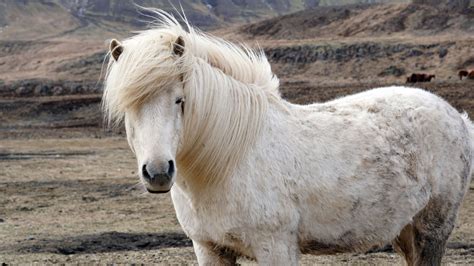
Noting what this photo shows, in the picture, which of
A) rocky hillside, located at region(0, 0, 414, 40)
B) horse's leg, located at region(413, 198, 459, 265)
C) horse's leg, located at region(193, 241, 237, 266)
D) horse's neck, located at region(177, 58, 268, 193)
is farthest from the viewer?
rocky hillside, located at region(0, 0, 414, 40)

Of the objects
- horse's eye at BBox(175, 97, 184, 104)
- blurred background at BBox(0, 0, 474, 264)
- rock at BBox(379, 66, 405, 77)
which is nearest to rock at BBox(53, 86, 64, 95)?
blurred background at BBox(0, 0, 474, 264)

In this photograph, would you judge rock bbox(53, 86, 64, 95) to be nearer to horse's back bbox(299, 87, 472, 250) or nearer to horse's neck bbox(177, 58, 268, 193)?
horse's back bbox(299, 87, 472, 250)

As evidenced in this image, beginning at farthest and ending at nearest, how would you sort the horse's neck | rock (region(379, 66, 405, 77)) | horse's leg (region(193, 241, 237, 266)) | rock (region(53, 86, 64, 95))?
rock (region(53, 86, 64, 95))
rock (region(379, 66, 405, 77))
horse's leg (region(193, 241, 237, 266))
the horse's neck

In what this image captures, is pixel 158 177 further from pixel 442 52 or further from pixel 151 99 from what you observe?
pixel 442 52

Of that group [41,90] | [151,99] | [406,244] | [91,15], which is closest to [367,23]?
[41,90]

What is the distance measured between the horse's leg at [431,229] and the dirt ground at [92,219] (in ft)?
4.94

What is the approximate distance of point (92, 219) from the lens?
437 inches

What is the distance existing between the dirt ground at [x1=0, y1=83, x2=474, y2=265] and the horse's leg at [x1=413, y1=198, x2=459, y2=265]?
151 cm

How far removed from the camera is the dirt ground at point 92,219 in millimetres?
8414

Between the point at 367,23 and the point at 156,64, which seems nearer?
the point at 156,64

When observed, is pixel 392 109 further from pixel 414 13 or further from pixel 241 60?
pixel 414 13

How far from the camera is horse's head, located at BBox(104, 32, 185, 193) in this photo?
3.96m

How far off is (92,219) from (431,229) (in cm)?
684

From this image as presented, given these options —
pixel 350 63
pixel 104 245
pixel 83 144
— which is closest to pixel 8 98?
pixel 83 144
